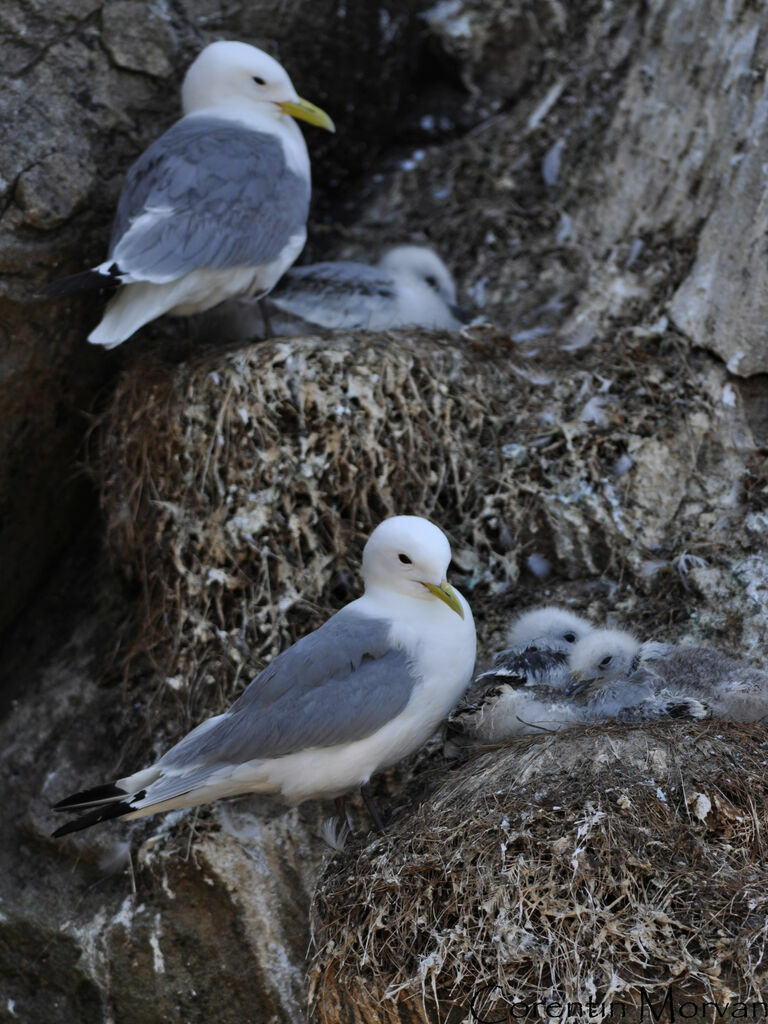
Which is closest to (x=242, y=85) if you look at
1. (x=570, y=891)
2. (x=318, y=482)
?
(x=318, y=482)

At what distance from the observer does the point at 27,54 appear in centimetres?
473

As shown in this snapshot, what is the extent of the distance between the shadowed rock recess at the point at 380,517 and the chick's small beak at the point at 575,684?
1.01 ft

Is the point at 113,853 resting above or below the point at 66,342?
below

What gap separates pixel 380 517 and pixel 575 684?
106 centimetres

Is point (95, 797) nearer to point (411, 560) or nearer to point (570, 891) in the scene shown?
point (411, 560)

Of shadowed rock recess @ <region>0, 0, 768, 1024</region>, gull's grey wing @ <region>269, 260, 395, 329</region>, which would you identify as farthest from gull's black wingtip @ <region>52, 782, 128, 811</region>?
gull's grey wing @ <region>269, 260, 395, 329</region>

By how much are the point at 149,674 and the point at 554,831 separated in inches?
79.8

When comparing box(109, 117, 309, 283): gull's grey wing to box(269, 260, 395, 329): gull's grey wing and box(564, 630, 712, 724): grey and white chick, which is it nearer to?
box(269, 260, 395, 329): gull's grey wing

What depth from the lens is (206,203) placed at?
437 centimetres

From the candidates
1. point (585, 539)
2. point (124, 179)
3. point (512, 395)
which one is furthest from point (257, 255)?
point (585, 539)

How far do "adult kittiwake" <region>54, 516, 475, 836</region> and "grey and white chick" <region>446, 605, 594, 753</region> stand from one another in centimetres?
14

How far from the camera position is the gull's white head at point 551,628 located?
3867 millimetres

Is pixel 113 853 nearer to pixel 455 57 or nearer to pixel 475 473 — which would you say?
pixel 475 473

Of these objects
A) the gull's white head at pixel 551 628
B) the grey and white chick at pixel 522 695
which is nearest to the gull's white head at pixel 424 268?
the gull's white head at pixel 551 628
